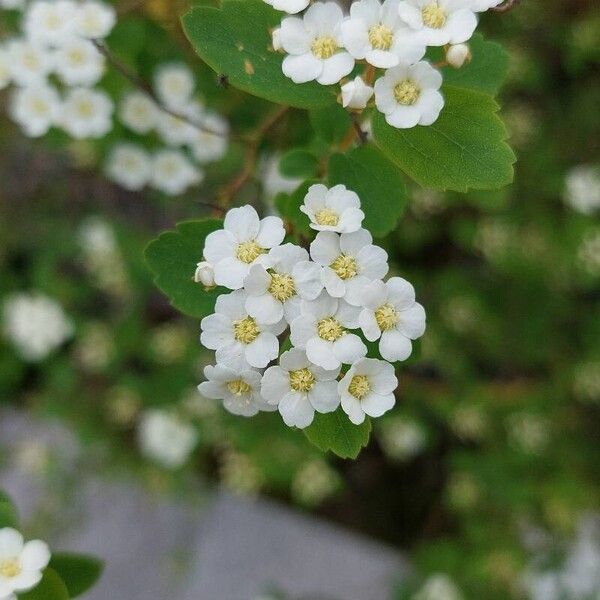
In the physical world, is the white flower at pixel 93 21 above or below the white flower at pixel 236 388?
above

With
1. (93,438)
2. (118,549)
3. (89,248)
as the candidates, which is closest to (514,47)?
(89,248)

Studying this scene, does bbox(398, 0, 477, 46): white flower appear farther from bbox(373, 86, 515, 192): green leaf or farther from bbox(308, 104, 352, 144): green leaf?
bbox(308, 104, 352, 144): green leaf

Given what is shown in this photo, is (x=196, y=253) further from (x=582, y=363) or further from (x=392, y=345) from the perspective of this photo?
(x=582, y=363)

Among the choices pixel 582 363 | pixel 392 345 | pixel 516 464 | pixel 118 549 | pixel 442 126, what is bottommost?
pixel 118 549

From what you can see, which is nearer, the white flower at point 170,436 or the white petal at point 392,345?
the white petal at point 392,345

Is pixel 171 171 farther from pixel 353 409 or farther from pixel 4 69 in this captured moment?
pixel 353 409

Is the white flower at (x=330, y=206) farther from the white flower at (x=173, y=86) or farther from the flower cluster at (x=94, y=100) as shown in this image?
the white flower at (x=173, y=86)

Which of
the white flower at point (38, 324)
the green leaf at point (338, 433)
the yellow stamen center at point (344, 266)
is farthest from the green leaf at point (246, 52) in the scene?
the white flower at point (38, 324)
